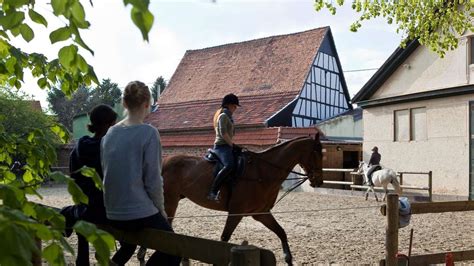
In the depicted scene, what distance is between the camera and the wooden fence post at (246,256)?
2.00 m

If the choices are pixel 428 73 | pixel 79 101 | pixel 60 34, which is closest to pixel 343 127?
pixel 428 73

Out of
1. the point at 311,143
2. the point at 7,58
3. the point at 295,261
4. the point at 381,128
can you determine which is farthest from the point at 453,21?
the point at 381,128

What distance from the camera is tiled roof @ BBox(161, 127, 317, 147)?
26094mm

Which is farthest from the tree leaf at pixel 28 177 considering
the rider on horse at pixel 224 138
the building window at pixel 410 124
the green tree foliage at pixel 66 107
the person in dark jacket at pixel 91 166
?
the green tree foliage at pixel 66 107

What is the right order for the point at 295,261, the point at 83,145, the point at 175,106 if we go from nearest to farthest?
1. the point at 83,145
2. the point at 295,261
3. the point at 175,106

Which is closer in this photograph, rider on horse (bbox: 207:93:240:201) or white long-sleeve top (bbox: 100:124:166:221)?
white long-sleeve top (bbox: 100:124:166:221)

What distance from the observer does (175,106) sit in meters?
35.2

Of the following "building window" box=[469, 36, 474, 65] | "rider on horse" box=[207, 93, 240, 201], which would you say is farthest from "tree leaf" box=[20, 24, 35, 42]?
"building window" box=[469, 36, 474, 65]

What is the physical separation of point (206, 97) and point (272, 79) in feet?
15.0

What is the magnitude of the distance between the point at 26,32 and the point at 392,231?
13.0 feet

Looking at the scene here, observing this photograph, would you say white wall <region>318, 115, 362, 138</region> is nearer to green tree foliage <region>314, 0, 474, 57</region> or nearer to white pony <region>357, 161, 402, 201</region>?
white pony <region>357, 161, 402, 201</region>

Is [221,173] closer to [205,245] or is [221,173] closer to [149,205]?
[149,205]

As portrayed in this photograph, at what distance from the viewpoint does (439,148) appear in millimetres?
19812

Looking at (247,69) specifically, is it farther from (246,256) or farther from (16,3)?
(16,3)
